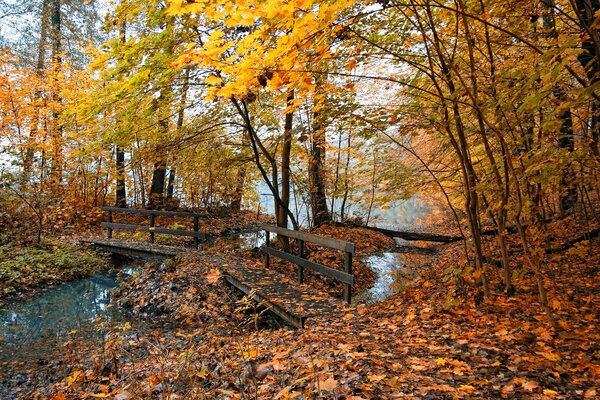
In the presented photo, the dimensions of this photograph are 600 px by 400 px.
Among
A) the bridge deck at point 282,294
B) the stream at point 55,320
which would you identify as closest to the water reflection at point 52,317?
the stream at point 55,320

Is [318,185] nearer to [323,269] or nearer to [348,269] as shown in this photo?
[323,269]

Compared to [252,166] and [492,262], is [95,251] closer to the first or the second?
[252,166]

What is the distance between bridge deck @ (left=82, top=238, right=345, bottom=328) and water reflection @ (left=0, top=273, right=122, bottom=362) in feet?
6.86

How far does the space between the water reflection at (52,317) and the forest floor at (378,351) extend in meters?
0.68

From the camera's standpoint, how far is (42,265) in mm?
8891

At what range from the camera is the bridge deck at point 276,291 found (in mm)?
5363

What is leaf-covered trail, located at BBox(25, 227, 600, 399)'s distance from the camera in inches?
109

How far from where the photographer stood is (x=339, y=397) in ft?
8.55

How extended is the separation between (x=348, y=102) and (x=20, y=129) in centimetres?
1285

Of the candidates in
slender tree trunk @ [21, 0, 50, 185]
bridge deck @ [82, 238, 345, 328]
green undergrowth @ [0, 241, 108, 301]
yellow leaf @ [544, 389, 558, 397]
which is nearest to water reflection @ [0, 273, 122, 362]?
green undergrowth @ [0, 241, 108, 301]

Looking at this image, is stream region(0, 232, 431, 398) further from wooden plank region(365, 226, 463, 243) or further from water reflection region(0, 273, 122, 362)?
wooden plank region(365, 226, 463, 243)

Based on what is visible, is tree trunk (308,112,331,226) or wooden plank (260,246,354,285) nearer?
wooden plank (260,246,354,285)

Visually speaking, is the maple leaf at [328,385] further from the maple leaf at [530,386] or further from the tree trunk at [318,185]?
the tree trunk at [318,185]

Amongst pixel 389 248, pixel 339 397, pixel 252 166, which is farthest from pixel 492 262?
pixel 252 166
